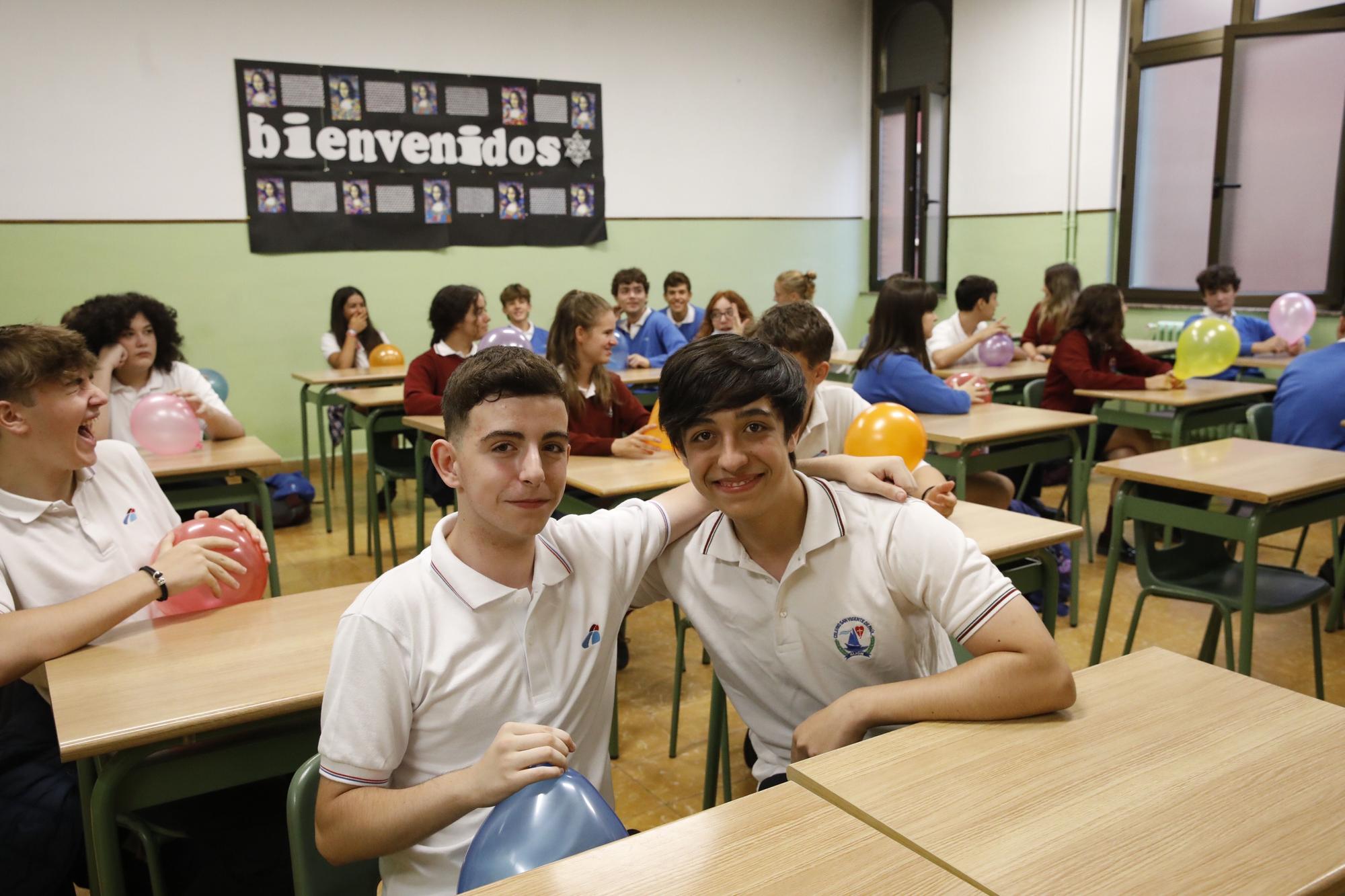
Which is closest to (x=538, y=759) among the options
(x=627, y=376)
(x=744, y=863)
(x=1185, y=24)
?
(x=744, y=863)

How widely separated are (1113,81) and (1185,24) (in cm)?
54

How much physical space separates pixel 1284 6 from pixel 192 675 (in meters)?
7.03

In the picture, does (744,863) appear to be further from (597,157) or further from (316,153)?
(597,157)

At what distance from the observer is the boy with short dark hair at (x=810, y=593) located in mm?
1230

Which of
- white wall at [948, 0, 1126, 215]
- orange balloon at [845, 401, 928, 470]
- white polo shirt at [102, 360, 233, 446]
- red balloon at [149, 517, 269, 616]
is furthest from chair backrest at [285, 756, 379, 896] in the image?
white wall at [948, 0, 1126, 215]

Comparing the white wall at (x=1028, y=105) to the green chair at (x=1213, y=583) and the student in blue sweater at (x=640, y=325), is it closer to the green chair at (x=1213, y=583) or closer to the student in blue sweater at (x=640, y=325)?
the student in blue sweater at (x=640, y=325)

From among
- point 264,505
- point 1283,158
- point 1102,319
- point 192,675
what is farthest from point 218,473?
point 1283,158

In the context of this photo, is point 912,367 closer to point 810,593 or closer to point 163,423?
point 810,593

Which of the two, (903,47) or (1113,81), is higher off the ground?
(903,47)

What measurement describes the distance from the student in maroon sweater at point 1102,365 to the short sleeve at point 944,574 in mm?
3365

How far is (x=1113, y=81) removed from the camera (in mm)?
6770

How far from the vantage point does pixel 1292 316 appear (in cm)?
544

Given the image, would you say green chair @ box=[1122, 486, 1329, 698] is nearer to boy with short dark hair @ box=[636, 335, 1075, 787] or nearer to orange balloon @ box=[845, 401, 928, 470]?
orange balloon @ box=[845, 401, 928, 470]

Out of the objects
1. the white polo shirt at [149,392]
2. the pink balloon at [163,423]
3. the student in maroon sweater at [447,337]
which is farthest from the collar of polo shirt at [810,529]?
the student in maroon sweater at [447,337]
